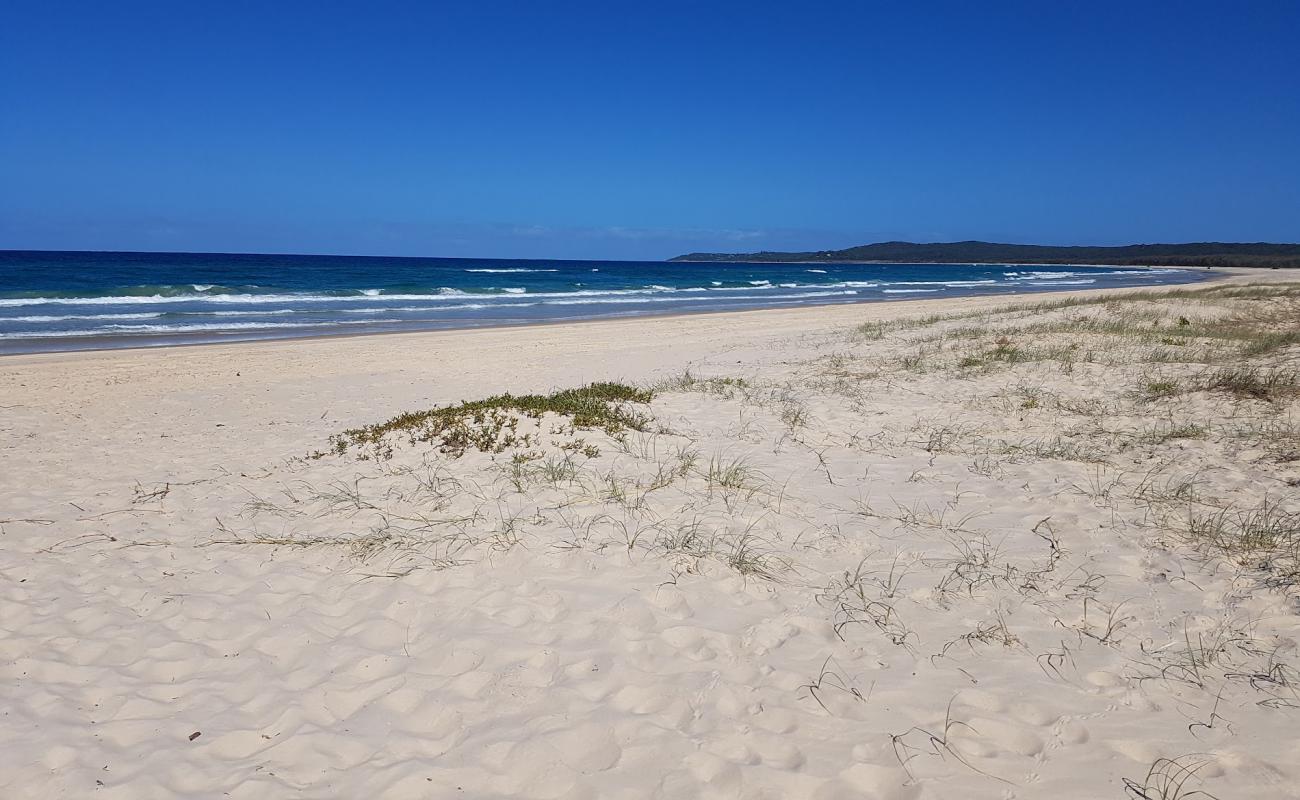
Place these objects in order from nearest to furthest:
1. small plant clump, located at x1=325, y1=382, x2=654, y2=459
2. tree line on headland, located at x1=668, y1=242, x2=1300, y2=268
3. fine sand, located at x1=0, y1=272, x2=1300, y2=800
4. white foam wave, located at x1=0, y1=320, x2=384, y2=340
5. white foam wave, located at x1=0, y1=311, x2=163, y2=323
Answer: fine sand, located at x1=0, y1=272, x2=1300, y2=800
small plant clump, located at x1=325, y1=382, x2=654, y2=459
white foam wave, located at x1=0, y1=320, x2=384, y2=340
white foam wave, located at x1=0, y1=311, x2=163, y2=323
tree line on headland, located at x1=668, y1=242, x2=1300, y2=268

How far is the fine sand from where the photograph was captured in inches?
114

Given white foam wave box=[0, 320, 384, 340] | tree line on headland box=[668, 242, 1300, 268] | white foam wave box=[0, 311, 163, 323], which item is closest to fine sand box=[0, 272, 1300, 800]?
white foam wave box=[0, 320, 384, 340]

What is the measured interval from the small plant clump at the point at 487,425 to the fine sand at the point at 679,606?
0.09 m

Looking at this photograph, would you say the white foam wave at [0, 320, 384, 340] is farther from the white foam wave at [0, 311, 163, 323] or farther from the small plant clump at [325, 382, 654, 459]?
the small plant clump at [325, 382, 654, 459]

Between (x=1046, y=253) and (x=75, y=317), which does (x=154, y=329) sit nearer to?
(x=75, y=317)

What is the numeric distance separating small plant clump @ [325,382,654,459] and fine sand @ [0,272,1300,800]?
9 cm

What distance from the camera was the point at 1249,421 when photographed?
697 centimetres

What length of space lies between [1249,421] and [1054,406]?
1.78 m

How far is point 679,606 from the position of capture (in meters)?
4.07

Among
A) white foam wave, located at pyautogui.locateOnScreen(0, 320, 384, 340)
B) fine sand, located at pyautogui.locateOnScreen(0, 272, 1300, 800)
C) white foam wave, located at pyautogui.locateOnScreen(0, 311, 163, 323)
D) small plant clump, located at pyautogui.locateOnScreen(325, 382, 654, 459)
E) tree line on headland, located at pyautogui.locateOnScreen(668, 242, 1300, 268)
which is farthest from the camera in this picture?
tree line on headland, located at pyautogui.locateOnScreen(668, 242, 1300, 268)

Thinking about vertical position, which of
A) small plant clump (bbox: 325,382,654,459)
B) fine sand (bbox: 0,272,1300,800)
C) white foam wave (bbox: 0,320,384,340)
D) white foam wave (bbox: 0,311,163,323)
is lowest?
fine sand (bbox: 0,272,1300,800)

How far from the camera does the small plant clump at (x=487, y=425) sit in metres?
7.05

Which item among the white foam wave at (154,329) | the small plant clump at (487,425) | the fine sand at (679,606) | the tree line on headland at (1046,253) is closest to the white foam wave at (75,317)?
the white foam wave at (154,329)

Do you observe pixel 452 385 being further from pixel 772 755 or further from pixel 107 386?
pixel 772 755
